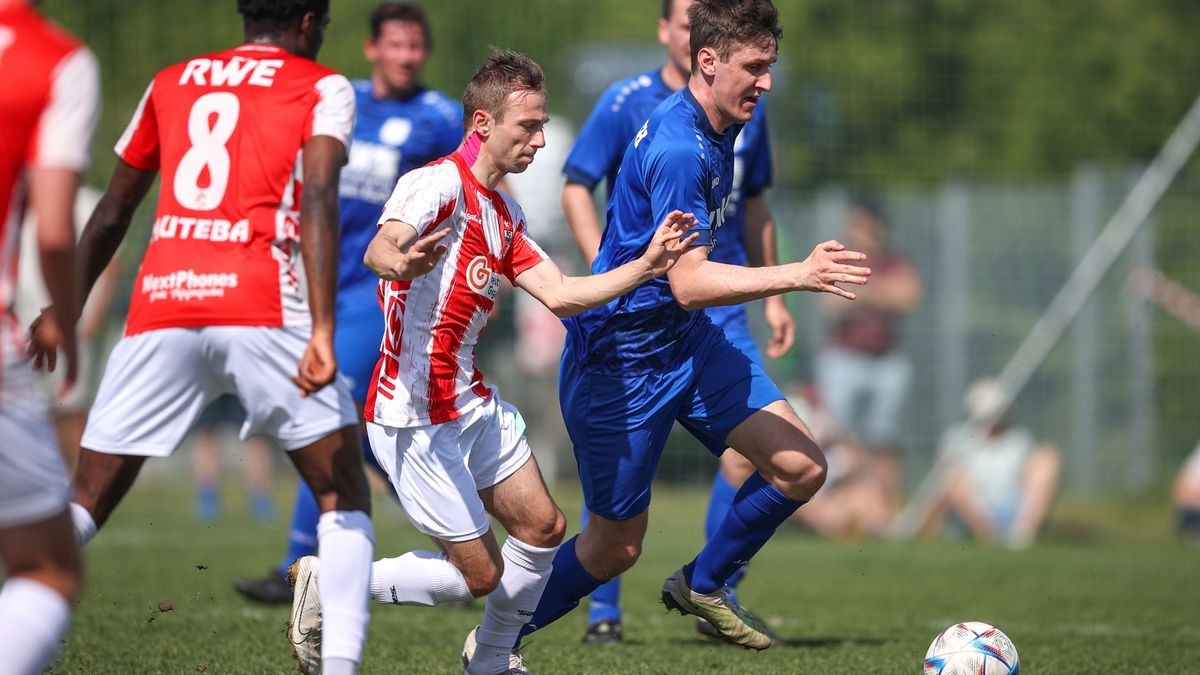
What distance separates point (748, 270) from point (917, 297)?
1016cm

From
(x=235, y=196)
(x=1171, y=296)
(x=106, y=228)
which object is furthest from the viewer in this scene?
(x=1171, y=296)

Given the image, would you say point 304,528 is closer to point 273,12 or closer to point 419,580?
point 419,580

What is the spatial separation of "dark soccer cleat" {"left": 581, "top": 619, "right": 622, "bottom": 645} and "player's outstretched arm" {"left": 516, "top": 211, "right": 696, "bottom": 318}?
225 centimetres

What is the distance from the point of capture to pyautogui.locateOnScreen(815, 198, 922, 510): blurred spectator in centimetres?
1409

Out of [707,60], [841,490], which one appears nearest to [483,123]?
[707,60]

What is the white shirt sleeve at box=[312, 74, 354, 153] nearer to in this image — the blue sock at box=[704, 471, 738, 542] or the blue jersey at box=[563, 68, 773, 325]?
the blue jersey at box=[563, 68, 773, 325]

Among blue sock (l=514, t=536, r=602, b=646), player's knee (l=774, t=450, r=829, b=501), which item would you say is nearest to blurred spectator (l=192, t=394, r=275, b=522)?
blue sock (l=514, t=536, r=602, b=646)

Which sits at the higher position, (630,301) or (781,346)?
(630,301)

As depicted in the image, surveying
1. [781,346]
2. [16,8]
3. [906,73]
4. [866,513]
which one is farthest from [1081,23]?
[16,8]

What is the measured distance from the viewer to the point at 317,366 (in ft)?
13.3

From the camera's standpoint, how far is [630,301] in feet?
17.2

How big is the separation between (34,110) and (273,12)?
1.41m

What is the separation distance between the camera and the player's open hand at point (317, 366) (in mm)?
4035

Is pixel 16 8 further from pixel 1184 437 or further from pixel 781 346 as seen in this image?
pixel 1184 437
